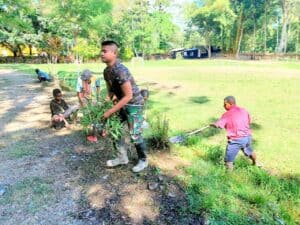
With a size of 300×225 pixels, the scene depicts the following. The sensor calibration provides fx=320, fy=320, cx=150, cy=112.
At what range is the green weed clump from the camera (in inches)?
148

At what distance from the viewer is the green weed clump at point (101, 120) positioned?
377 cm

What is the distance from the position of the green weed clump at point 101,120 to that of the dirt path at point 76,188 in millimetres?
633

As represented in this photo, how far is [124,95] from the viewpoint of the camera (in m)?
3.56

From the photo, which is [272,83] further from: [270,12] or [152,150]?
[270,12]

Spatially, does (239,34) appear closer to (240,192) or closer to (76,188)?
(240,192)

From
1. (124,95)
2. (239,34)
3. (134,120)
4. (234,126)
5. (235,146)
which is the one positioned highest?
(239,34)

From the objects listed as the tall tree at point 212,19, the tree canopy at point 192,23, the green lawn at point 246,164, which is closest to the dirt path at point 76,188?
the green lawn at point 246,164

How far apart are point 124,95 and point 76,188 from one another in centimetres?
129

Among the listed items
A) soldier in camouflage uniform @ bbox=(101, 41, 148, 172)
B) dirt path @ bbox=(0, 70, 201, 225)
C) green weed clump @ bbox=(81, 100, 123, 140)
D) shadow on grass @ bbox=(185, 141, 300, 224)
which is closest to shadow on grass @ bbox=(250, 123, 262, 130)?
shadow on grass @ bbox=(185, 141, 300, 224)

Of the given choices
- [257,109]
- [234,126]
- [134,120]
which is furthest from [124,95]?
[257,109]

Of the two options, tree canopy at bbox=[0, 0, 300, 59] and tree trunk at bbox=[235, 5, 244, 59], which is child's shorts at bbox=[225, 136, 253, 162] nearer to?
tree canopy at bbox=[0, 0, 300, 59]

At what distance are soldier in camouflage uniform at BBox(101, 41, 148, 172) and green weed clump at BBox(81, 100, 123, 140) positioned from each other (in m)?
0.13

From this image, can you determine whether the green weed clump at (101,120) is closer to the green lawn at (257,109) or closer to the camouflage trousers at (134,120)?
the camouflage trousers at (134,120)

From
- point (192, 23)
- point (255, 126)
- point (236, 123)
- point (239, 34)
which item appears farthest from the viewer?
point (192, 23)
